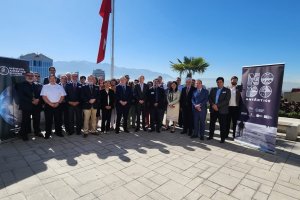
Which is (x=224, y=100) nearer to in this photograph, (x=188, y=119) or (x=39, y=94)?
(x=188, y=119)

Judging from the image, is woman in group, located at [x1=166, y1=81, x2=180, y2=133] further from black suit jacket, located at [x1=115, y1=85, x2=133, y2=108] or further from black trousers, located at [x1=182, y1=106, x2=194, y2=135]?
black suit jacket, located at [x1=115, y1=85, x2=133, y2=108]

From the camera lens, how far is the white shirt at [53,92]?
5.34m

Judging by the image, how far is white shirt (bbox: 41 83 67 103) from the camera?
5.34m

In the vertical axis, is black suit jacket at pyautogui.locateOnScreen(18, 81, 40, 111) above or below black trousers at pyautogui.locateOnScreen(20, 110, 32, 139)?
above

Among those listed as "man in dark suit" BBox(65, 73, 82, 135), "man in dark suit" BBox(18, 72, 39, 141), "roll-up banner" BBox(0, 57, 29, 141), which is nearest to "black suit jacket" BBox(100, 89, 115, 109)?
"man in dark suit" BBox(65, 73, 82, 135)

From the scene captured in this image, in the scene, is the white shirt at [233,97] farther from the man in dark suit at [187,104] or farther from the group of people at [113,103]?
the man in dark suit at [187,104]

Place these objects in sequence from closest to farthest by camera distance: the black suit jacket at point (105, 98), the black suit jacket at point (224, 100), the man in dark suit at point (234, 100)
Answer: the black suit jacket at point (224, 100), the man in dark suit at point (234, 100), the black suit jacket at point (105, 98)

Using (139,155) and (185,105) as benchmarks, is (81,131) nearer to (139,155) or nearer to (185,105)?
(139,155)

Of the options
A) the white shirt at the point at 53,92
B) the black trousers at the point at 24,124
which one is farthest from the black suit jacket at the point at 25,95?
the white shirt at the point at 53,92

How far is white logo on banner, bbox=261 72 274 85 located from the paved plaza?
1.77 m

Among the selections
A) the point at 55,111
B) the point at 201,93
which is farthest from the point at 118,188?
the point at 201,93

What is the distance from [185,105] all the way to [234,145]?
6.27 ft

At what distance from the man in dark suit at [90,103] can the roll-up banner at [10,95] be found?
1.64 meters

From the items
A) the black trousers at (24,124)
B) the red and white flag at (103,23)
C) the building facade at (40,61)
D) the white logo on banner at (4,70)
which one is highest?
the red and white flag at (103,23)
